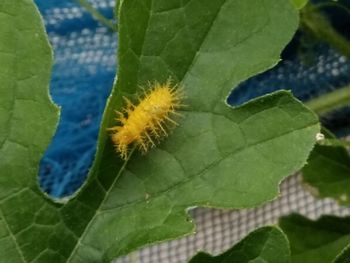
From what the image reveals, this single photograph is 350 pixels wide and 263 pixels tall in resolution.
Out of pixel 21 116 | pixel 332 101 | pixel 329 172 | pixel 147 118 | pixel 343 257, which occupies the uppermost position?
pixel 21 116

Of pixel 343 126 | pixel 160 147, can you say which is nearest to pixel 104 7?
pixel 343 126

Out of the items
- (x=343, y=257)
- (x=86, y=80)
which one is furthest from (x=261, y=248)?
(x=86, y=80)

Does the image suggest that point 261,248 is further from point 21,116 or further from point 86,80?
point 86,80

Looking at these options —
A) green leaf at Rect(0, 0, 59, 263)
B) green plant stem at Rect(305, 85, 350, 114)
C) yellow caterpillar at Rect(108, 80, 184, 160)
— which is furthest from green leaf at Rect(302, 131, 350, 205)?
green leaf at Rect(0, 0, 59, 263)

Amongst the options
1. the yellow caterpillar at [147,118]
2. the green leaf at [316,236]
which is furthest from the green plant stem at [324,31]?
the yellow caterpillar at [147,118]

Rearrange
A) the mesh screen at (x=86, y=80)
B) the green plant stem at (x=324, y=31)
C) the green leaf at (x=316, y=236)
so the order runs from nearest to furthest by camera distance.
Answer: the green leaf at (x=316, y=236) < the green plant stem at (x=324, y=31) < the mesh screen at (x=86, y=80)

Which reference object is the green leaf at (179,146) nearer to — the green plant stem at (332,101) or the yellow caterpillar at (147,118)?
the yellow caterpillar at (147,118)
